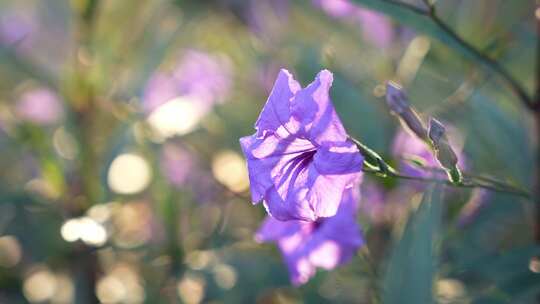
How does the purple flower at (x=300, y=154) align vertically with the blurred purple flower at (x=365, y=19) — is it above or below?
above

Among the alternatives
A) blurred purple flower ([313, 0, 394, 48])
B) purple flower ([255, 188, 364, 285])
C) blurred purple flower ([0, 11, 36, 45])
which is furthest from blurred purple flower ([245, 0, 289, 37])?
purple flower ([255, 188, 364, 285])

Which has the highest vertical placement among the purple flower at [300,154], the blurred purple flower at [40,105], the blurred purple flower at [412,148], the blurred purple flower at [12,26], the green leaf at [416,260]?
the purple flower at [300,154]

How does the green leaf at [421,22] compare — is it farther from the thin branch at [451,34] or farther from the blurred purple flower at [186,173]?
the blurred purple flower at [186,173]

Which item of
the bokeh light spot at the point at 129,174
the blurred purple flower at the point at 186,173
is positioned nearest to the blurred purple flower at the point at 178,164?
the blurred purple flower at the point at 186,173

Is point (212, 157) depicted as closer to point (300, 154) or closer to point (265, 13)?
point (265, 13)

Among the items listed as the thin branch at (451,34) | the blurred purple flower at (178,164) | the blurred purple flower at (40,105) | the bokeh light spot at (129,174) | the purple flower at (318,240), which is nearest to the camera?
the thin branch at (451,34)

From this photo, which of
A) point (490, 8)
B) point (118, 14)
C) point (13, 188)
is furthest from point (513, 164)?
point (13, 188)

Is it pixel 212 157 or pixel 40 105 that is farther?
pixel 40 105

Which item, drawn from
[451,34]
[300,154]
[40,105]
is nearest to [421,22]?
[451,34]
